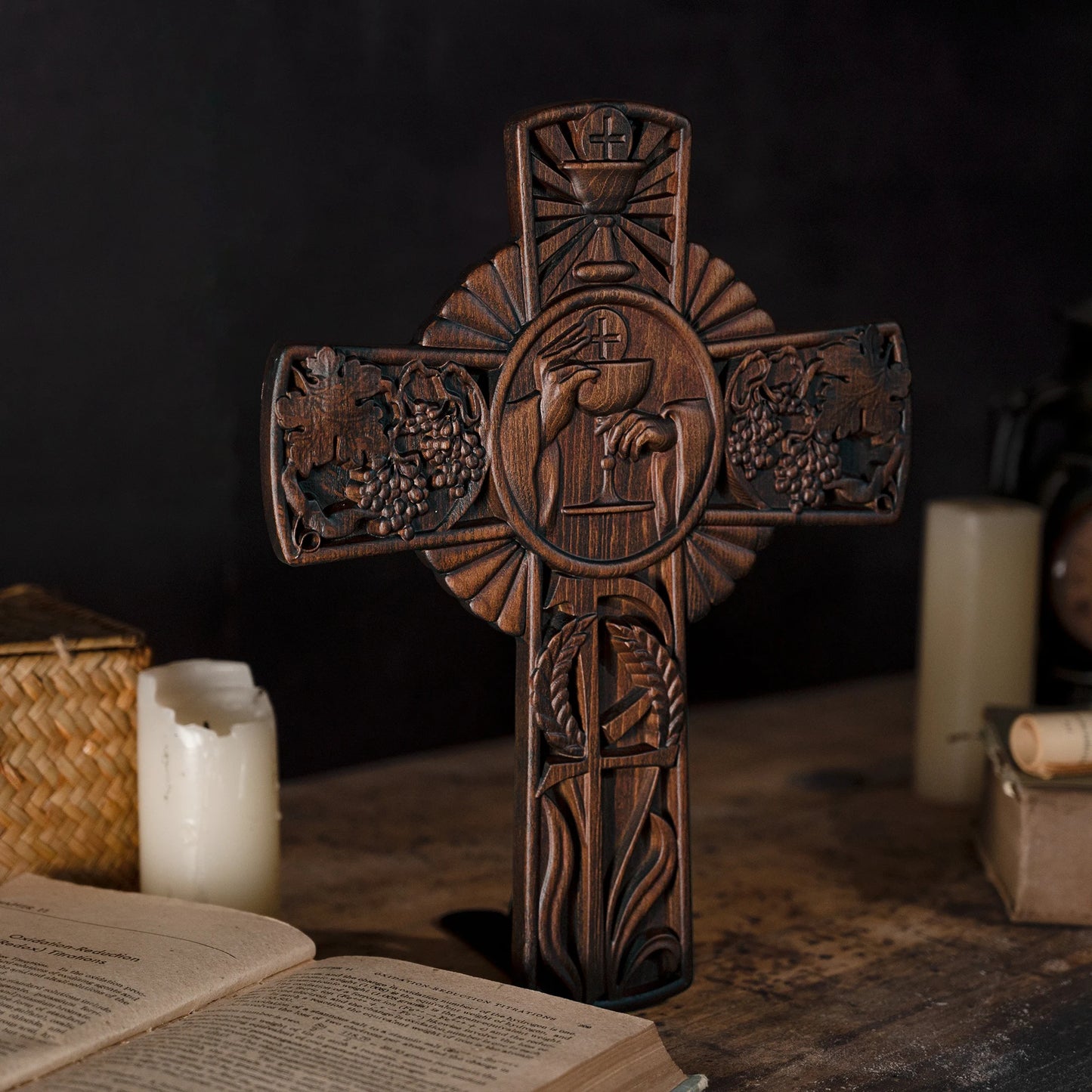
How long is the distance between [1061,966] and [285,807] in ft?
2.04

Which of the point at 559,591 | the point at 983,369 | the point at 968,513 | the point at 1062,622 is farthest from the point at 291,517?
the point at 983,369

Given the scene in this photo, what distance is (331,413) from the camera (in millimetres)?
719

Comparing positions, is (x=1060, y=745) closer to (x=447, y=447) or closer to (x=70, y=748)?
(x=447, y=447)

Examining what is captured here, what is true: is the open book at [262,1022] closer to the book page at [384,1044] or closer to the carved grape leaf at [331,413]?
the book page at [384,1044]

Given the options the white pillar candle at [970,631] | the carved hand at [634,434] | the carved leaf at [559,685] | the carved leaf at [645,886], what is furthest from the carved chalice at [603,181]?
the white pillar candle at [970,631]

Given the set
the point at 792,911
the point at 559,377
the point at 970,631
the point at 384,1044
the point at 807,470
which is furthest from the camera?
the point at 970,631

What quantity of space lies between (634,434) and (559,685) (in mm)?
141

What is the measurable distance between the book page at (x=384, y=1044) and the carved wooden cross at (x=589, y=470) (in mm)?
99

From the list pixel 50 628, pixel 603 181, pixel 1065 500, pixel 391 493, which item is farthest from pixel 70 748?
pixel 1065 500

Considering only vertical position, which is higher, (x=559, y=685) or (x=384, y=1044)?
(x=559, y=685)

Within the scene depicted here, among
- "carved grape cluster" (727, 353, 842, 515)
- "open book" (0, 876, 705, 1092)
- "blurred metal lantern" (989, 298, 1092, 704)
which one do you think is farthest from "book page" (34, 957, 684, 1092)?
"blurred metal lantern" (989, 298, 1092, 704)

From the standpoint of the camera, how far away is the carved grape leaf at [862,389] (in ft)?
2.85

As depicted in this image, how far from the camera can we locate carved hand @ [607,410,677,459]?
2.57 ft

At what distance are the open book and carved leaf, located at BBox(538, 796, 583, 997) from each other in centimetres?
7
